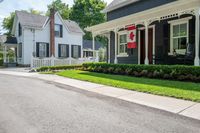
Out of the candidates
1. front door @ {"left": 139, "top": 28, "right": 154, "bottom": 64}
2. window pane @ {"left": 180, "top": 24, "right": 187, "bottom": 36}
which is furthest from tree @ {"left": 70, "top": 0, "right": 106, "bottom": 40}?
window pane @ {"left": 180, "top": 24, "right": 187, "bottom": 36}

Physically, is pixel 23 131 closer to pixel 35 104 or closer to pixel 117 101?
pixel 35 104

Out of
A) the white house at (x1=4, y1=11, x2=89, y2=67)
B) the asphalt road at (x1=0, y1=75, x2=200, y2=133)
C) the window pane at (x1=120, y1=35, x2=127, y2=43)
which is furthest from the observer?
the white house at (x1=4, y1=11, x2=89, y2=67)

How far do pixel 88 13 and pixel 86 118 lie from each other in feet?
146

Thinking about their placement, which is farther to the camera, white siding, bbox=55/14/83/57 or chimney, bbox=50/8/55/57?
white siding, bbox=55/14/83/57

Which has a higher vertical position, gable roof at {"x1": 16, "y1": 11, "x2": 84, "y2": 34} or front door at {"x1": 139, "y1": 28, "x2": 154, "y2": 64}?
gable roof at {"x1": 16, "y1": 11, "x2": 84, "y2": 34}

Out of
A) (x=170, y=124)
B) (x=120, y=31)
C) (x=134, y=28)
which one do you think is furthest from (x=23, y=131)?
(x=120, y=31)

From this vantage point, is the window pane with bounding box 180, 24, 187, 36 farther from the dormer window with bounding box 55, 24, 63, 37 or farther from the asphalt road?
the dormer window with bounding box 55, 24, 63, 37

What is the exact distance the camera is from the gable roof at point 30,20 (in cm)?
2674

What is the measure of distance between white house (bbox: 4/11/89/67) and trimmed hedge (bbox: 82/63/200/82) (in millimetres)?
12667

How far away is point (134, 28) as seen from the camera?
1466 centimetres

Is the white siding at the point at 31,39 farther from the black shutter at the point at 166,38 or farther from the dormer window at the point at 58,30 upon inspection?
the black shutter at the point at 166,38

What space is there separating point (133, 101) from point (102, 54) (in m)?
25.7

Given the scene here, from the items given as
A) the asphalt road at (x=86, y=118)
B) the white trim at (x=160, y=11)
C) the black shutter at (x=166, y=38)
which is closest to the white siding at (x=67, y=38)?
the white trim at (x=160, y=11)

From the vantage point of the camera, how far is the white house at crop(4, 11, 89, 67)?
26.7m
